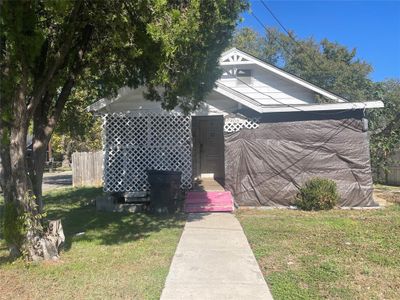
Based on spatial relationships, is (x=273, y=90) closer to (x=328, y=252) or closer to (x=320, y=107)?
(x=320, y=107)

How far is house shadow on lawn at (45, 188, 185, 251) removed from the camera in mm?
8492

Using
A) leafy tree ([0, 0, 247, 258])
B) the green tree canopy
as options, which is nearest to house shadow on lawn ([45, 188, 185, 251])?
leafy tree ([0, 0, 247, 258])

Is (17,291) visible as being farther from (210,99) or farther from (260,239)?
(210,99)

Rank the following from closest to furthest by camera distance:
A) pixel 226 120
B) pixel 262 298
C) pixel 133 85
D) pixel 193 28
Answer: pixel 262 298
pixel 193 28
pixel 133 85
pixel 226 120

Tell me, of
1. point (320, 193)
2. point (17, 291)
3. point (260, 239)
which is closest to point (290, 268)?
point (260, 239)

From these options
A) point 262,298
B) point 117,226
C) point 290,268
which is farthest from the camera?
point 117,226

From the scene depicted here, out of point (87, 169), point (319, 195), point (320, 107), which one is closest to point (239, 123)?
point (320, 107)

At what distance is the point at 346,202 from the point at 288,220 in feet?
9.32

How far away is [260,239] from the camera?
8.10 metres

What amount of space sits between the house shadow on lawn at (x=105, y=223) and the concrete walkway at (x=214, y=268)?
Answer: 1.06 meters

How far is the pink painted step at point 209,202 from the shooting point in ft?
37.4

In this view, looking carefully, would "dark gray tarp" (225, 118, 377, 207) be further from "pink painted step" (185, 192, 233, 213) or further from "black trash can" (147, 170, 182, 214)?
Result: "black trash can" (147, 170, 182, 214)

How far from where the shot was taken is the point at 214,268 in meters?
6.20

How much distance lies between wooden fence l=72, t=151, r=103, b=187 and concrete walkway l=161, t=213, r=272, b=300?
42.6ft
